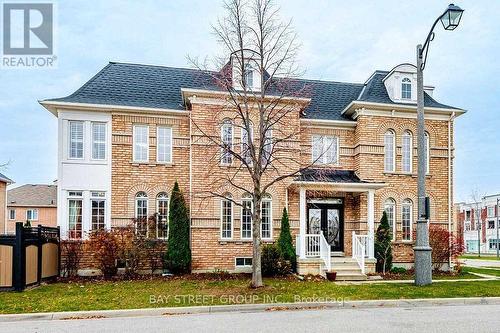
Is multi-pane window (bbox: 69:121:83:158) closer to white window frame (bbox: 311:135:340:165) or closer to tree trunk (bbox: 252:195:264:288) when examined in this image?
tree trunk (bbox: 252:195:264:288)

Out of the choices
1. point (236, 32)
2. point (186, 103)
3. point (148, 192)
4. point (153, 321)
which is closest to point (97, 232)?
point (148, 192)

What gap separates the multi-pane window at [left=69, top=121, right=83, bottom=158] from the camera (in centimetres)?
1652

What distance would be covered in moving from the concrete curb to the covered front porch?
15.3ft

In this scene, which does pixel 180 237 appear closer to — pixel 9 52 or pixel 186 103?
pixel 186 103

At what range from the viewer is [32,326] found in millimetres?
8305

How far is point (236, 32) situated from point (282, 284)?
7.92 meters

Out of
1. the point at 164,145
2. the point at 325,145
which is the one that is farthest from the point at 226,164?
the point at 325,145

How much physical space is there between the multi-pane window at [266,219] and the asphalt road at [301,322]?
24.7ft

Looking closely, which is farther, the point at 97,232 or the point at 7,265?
the point at 97,232

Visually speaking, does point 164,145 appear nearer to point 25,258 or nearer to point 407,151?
point 25,258

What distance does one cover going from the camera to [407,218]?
18359mm

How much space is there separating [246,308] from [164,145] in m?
9.28

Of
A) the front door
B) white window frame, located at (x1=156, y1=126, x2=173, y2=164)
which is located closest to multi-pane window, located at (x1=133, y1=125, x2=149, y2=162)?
white window frame, located at (x1=156, y1=126, x2=173, y2=164)

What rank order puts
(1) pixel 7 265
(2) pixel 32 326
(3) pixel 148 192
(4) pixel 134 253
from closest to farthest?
(2) pixel 32 326 < (1) pixel 7 265 < (4) pixel 134 253 < (3) pixel 148 192
